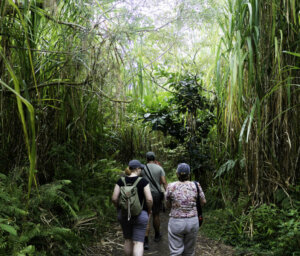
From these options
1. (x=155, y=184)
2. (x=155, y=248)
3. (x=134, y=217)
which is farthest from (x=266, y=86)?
(x=155, y=248)

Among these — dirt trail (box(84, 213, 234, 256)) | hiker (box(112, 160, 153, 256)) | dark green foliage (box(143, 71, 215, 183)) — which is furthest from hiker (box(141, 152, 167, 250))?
dark green foliage (box(143, 71, 215, 183))

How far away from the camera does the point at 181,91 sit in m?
6.19

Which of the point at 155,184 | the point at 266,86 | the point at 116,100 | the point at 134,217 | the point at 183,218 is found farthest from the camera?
the point at 155,184

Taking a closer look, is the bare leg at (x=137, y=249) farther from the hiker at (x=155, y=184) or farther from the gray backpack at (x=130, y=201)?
the hiker at (x=155, y=184)

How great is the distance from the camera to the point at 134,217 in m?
3.21

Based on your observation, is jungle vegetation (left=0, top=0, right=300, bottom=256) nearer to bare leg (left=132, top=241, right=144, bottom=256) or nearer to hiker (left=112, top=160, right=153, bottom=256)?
hiker (left=112, top=160, right=153, bottom=256)

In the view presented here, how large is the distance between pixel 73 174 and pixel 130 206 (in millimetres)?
1470

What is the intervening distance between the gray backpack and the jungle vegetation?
608mm

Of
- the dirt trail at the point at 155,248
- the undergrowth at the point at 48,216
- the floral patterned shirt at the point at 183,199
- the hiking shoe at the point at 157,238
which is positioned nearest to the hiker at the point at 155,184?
the hiking shoe at the point at 157,238

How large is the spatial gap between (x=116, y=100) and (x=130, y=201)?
44.6 inches

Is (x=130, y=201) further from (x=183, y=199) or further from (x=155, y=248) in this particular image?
(x=155, y=248)

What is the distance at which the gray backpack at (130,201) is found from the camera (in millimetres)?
3094

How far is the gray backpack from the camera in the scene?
3094 millimetres

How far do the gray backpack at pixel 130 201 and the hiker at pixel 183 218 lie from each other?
0.40 m
